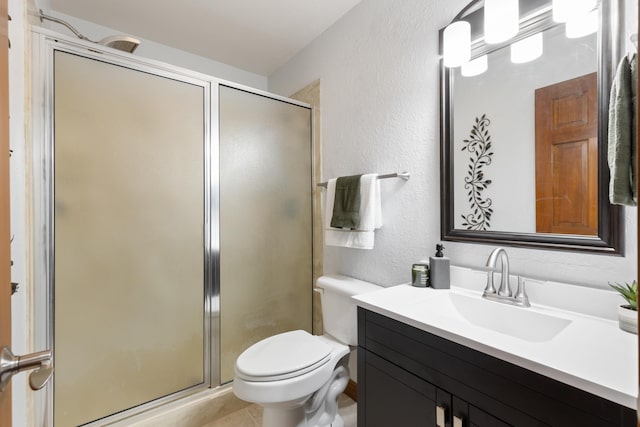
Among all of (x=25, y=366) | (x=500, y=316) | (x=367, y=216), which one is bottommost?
(x=500, y=316)

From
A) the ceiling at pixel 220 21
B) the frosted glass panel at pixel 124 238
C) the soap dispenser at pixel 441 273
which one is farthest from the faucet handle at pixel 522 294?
the ceiling at pixel 220 21

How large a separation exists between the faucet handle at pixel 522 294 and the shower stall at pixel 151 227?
1.34 m

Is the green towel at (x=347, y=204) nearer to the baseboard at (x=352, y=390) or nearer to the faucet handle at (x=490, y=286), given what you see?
the faucet handle at (x=490, y=286)

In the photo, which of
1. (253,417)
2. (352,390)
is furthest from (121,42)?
(352,390)

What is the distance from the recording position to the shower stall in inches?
51.1

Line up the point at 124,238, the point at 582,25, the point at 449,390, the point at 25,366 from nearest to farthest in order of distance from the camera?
the point at 25,366, the point at 449,390, the point at 582,25, the point at 124,238

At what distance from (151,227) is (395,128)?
4.53 ft

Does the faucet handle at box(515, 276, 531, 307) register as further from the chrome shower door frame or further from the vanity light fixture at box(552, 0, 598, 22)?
the chrome shower door frame

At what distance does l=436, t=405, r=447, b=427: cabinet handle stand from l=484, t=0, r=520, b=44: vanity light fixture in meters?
1.29

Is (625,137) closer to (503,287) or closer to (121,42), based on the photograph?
(503,287)

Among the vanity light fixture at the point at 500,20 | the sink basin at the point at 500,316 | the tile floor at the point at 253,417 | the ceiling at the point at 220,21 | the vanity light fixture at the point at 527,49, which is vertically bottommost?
the tile floor at the point at 253,417

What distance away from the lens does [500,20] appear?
1.09 m

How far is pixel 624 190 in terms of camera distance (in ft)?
2.29

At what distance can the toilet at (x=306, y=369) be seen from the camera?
3.85 ft
